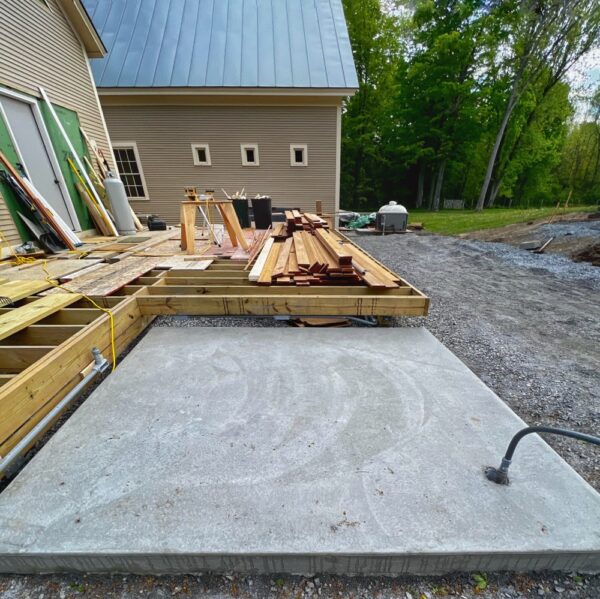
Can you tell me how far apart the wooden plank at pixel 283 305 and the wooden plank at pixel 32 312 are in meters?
0.63

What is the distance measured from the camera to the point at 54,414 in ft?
5.75

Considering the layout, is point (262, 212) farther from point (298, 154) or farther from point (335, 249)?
point (298, 154)

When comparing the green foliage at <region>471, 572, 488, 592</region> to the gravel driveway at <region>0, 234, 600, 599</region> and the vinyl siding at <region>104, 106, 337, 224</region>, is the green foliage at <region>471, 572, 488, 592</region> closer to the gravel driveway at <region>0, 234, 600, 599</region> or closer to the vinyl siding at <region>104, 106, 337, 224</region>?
the gravel driveway at <region>0, 234, 600, 599</region>

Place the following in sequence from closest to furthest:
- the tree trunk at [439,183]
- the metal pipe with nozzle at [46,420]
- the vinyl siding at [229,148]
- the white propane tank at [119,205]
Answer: the metal pipe with nozzle at [46,420], the white propane tank at [119,205], the vinyl siding at [229,148], the tree trunk at [439,183]

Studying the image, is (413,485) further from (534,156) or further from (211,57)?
(534,156)

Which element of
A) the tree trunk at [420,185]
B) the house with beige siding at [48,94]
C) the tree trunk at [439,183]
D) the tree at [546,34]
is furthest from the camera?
the tree trunk at [420,185]

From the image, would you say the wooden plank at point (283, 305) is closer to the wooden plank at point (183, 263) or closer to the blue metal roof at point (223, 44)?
the wooden plank at point (183, 263)

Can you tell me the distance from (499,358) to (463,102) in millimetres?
23285

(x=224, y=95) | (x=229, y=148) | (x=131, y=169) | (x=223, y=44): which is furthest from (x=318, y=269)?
(x=223, y=44)

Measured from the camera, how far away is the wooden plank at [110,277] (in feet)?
10.3

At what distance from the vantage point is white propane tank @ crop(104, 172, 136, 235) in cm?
718

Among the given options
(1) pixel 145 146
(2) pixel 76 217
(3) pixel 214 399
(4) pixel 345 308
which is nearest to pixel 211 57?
(1) pixel 145 146

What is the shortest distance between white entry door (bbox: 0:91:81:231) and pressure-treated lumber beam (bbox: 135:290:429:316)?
5374mm

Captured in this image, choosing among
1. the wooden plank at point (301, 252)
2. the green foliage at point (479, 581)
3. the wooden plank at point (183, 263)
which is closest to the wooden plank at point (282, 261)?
the wooden plank at point (301, 252)
